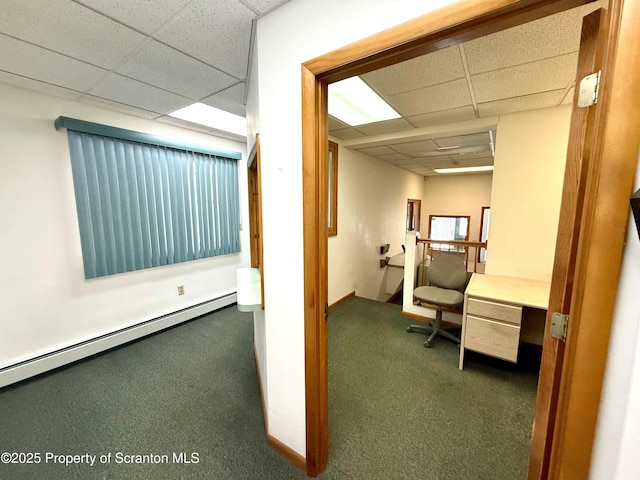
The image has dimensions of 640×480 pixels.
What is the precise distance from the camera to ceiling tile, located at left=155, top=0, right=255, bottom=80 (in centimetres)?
120

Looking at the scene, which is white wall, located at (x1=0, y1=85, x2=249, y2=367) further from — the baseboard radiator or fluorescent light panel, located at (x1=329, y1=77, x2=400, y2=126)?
fluorescent light panel, located at (x1=329, y1=77, x2=400, y2=126)

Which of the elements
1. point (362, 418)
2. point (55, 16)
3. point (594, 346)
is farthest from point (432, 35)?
point (362, 418)

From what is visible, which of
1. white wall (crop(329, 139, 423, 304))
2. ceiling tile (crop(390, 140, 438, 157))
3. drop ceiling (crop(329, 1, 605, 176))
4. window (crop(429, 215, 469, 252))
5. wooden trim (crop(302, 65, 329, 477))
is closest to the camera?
wooden trim (crop(302, 65, 329, 477))

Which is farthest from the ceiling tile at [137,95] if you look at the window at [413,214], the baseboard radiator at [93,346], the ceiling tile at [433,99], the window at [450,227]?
the window at [450,227]

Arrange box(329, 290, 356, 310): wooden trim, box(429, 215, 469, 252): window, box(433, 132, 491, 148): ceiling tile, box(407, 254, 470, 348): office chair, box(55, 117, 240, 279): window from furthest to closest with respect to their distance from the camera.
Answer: box(429, 215, 469, 252): window → box(329, 290, 356, 310): wooden trim → box(433, 132, 491, 148): ceiling tile → box(407, 254, 470, 348): office chair → box(55, 117, 240, 279): window

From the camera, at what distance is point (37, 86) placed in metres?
2.00

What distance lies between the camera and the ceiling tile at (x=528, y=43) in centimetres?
122

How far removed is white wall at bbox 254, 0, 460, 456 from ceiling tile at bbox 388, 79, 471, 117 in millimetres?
1249

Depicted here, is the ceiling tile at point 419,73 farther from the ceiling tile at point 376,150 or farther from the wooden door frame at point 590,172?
the ceiling tile at point 376,150

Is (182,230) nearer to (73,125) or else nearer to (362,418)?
(73,125)

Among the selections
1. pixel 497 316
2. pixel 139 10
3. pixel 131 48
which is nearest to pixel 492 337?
pixel 497 316

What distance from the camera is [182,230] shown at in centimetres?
310

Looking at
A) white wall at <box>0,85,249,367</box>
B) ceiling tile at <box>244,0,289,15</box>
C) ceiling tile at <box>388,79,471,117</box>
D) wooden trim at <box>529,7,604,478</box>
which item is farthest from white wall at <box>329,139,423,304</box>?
wooden trim at <box>529,7,604,478</box>

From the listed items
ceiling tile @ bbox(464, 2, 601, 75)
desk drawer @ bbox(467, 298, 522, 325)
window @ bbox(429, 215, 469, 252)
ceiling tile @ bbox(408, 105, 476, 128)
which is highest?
ceiling tile @ bbox(408, 105, 476, 128)
